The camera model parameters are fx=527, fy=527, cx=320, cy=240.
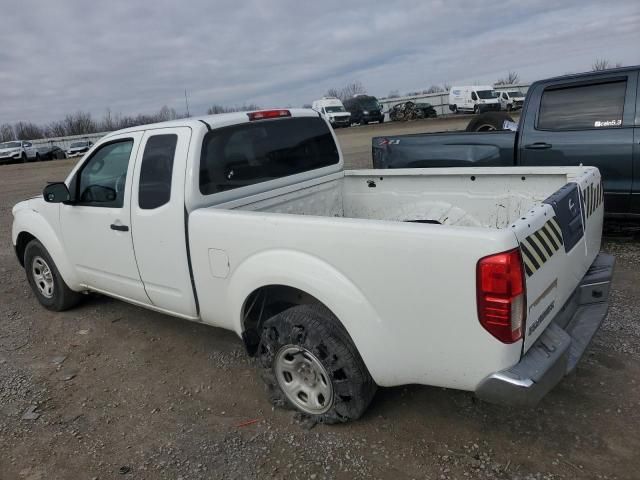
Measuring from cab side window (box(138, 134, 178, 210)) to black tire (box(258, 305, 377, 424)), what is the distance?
1.21 meters

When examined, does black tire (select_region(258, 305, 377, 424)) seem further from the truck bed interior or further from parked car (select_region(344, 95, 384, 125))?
parked car (select_region(344, 95, 384, 125))

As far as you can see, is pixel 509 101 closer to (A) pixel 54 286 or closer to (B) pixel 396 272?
(A) pixel 54 286

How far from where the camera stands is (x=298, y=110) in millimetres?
4250

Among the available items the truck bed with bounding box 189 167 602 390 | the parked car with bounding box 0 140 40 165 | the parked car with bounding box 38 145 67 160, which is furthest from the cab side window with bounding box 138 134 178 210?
the parked car with bounding box 38 145 67 160

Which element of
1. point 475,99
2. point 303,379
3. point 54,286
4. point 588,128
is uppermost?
point 475,99

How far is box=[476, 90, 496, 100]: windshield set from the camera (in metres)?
37.3

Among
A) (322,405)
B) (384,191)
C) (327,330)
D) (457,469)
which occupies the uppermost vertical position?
(384,191)

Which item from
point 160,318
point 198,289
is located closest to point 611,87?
point 198,289

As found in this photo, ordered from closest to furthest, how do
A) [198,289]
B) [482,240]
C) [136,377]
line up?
1. [482,240]
2. [198,289]
3. [136,377]

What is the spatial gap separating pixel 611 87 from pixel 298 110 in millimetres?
3426

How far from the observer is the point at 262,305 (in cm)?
330

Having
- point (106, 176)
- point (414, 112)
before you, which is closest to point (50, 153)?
point (414, 112)

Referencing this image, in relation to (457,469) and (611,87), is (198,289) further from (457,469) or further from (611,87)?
(611,87)

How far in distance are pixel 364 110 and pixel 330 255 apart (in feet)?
129
